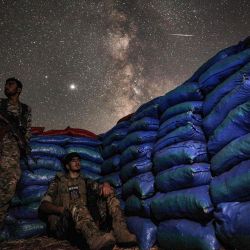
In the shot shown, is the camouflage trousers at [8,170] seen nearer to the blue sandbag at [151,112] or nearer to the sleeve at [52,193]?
the sleeve at [52,193]

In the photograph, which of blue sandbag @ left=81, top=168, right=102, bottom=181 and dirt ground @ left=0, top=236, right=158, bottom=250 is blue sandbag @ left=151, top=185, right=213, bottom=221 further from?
blue sandbag @ left=81, top=168, right=102, bottom=181

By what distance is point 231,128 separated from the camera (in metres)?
2.56

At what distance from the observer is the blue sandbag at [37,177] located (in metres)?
4.26

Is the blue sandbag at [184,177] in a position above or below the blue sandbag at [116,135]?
below

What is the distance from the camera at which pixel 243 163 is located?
2.31 m

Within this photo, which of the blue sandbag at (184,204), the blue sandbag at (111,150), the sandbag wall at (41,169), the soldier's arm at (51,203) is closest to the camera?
the blue sandbag at (184,204)

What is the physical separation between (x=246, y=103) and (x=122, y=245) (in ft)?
6.44

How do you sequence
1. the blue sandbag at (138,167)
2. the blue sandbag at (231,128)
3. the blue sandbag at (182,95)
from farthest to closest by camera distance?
the blue sandbag at (138,167), the blue sandbag at (182,95), the blue sandbag at (231,128)

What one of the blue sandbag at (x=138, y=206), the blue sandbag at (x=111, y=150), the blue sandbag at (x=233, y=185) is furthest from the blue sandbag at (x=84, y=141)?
the blue sandbag at (x=233, y=185)

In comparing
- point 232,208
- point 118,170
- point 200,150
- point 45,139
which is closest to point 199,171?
point 200,150

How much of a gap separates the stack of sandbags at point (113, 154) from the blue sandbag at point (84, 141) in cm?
15

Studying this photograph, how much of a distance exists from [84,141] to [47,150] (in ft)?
2.27

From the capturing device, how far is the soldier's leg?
2.80m

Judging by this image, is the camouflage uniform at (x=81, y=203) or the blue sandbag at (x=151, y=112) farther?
the blue sandbag at (x=151, y=112)
